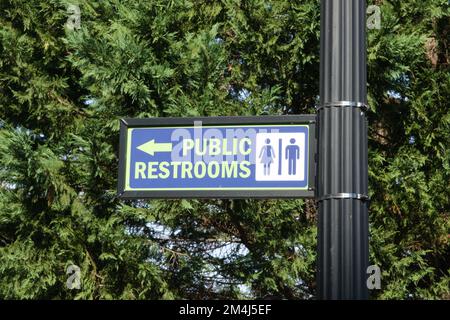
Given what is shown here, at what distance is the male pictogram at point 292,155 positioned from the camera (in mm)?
2906

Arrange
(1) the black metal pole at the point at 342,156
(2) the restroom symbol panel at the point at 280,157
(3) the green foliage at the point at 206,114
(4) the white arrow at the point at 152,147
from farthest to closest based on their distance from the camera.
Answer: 1. (3) the green foliage at the point at 206,114
2. (4) the white arrow at the point at 152,147
3. (2) the restroom symbol panel at the point at 280,157
4. (1) the black metal pole at the point at 342,156

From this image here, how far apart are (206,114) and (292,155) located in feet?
11.1

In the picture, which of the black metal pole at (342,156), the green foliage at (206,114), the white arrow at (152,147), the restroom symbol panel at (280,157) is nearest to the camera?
the black metal pole at (342,156)

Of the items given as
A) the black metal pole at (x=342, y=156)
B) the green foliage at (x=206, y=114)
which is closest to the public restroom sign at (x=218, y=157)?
the black metal pole at (x=342, y=156)

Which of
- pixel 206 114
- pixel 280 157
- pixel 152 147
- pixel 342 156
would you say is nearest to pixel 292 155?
pixel 280 157

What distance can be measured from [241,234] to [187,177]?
3.68m

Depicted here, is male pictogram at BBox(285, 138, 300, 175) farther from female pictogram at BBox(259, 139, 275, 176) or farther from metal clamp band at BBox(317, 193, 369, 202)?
metal clamp band at BBox(317, 193, 369, 202)

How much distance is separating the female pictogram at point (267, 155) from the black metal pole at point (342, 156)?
0.22m

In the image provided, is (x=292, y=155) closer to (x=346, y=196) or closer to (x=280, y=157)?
(x=280, y=157)

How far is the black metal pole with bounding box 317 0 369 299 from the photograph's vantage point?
267 centimetres

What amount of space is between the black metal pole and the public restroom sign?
0.11 metres

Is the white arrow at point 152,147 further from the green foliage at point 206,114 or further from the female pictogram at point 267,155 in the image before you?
the green foliage at point 206,114

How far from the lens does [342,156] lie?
2762mm

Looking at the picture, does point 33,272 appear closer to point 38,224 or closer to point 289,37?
point 38,224
